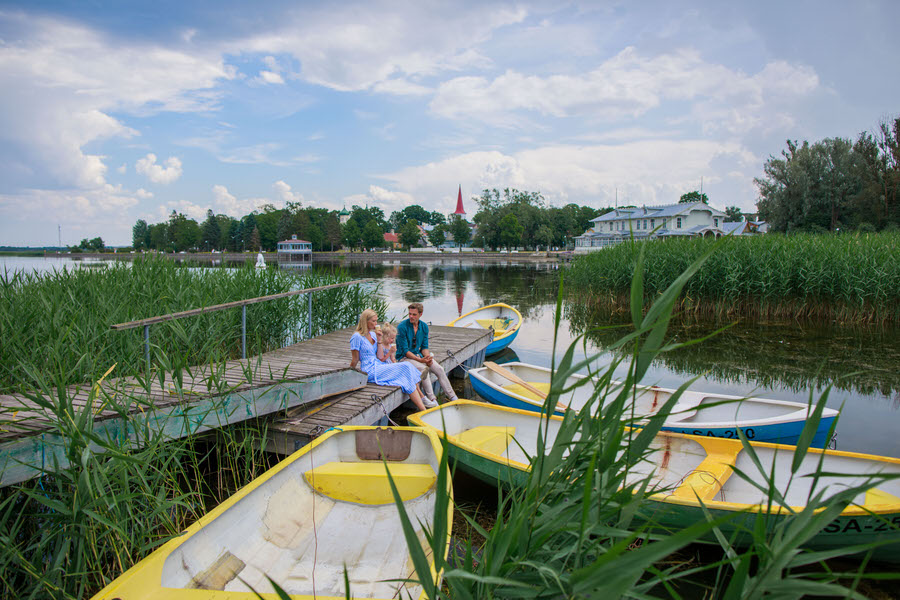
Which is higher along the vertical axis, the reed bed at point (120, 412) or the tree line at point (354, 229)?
the tree line at point (354, 229)

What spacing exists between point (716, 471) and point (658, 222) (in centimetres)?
5741

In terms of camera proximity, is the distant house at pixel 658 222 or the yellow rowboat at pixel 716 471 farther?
the distant house at pixel 658 222

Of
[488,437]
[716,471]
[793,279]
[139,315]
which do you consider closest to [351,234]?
[793,279]

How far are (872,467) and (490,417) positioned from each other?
3360 mm

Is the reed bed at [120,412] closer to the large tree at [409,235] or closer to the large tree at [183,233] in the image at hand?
the large tree at [409,235]

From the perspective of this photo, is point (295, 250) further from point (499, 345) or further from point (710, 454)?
point (710, 454)

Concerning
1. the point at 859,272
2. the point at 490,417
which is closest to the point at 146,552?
the point at 490,417

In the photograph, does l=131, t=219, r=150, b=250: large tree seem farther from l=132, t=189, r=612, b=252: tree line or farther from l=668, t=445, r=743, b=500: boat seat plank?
l=668, t=445, r=743, b=500: boat seat plank

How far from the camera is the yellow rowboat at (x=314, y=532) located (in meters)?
2.68

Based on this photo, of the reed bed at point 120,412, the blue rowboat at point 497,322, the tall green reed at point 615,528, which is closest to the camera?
→ the tall green reed at point 615,528

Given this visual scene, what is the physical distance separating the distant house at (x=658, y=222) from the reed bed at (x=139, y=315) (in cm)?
4046

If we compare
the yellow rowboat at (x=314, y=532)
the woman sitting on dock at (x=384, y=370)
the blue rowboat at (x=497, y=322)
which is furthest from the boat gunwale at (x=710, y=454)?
the blue rowboat at (x=497, y=322)

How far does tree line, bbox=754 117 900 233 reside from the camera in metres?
30.3

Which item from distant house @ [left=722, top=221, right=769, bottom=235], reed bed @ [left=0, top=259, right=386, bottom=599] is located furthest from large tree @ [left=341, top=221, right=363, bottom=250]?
reed bed @ [left=0, top=259, right=386, bottom=599]
